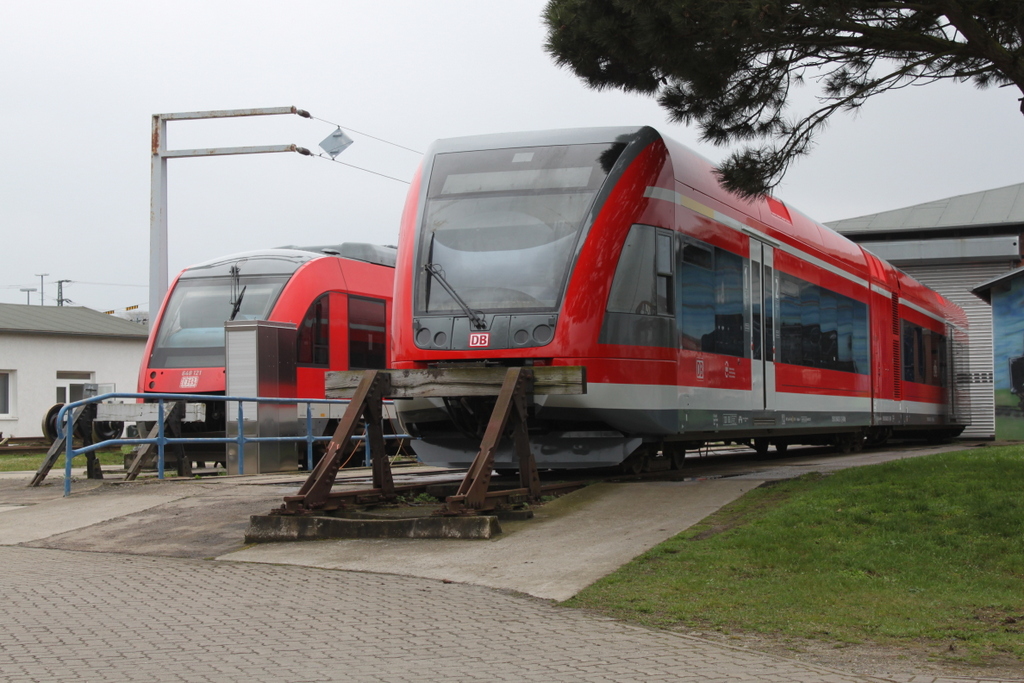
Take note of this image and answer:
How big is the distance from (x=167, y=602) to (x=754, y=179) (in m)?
6.69

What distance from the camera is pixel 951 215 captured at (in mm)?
36000

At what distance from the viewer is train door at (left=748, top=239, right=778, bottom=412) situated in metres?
13.7

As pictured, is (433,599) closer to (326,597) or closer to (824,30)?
(326,597)

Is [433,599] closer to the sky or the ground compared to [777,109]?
closer to the ground

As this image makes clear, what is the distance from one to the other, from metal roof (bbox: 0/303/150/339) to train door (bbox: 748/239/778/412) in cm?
3344

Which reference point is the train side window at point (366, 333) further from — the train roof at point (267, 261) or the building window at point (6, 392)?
the building window at point (6, 392)

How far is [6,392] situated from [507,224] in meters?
35.2

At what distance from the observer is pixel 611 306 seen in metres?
10.7

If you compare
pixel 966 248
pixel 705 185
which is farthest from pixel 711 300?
pixel 966 248

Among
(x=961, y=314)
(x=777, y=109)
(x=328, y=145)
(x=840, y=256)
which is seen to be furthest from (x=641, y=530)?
(x=961, y=314)

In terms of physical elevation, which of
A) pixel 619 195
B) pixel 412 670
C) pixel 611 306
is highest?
pixel 619 195

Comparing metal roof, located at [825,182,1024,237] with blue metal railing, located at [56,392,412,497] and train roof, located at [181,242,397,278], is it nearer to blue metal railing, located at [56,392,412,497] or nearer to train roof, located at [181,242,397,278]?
train roof, located at [181,242,397,278]

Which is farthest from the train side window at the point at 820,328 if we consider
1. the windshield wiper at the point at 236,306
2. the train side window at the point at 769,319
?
the windshield wiper at the point at 236,306

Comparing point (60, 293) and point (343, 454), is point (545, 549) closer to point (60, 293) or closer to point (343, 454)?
point (343, 454)
